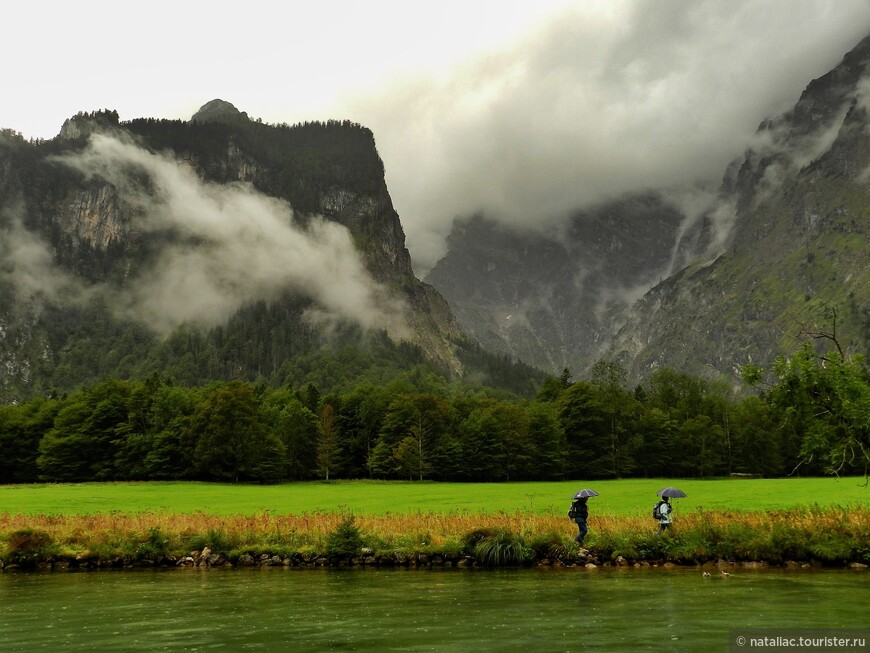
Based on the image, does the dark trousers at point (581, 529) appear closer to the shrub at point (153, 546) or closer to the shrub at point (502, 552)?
the shrub at point (502, 552)

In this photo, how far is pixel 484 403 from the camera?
168 meters

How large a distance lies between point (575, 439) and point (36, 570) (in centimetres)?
12399

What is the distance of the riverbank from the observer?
1192 inches

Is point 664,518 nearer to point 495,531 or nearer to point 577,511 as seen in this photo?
point 577,511

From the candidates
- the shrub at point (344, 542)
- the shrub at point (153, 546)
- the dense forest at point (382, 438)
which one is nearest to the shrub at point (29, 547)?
the shrub at point (153, 546)

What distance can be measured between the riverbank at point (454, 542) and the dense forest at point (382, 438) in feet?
291

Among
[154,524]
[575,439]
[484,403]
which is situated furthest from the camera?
[484,403]

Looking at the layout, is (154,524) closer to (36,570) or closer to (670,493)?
(36,570)

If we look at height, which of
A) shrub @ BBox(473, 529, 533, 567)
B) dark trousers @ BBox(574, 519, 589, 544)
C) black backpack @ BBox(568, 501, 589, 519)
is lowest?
shrub @ BBox(473, 529, 533, 567)

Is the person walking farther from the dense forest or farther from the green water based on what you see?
the dense forest

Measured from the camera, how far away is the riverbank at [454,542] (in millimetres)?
30266

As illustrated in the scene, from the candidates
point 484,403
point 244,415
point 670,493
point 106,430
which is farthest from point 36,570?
point 484,403

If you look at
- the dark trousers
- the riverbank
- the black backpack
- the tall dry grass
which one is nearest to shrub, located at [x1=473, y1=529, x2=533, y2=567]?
the riverbank

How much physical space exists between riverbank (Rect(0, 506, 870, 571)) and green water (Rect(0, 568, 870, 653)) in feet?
6.09
